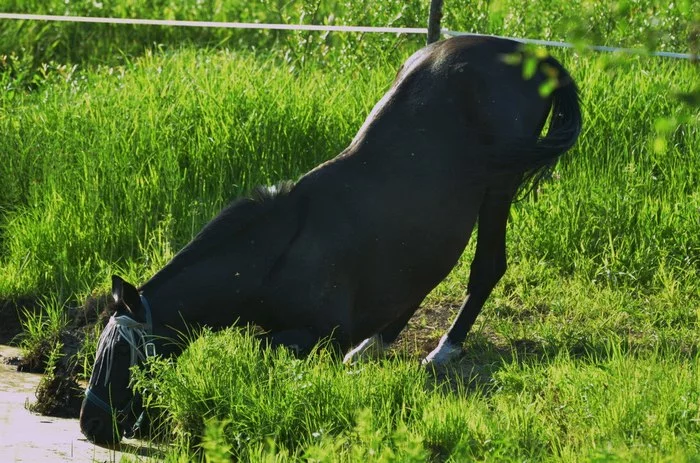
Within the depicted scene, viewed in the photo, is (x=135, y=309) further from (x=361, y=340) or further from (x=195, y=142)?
(x=195, y=142)

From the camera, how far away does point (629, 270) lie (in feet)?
21.6

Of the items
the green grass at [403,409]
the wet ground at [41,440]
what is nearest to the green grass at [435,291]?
the green grass at [403,409]

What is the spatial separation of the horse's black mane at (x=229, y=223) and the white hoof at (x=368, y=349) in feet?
3.20

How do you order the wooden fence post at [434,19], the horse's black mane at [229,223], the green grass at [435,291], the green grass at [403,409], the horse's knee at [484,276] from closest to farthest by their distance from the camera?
the green grass at [403,409] → the green grass at [435,291] → the horse's black mane at [229,223] → the horse's knee at [484,276] → the wooden fence post at [434,19]

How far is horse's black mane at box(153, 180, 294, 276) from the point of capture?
5.01 m

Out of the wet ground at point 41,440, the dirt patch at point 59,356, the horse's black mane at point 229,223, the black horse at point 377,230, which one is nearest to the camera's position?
the wet ground at point 41,440

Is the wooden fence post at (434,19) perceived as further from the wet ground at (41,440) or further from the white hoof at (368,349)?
the wet ground at (41,440)

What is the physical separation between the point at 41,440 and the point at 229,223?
1129 millimetres

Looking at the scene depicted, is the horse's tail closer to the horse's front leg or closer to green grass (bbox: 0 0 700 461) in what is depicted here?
green grass (bbox: 0 0 700 461)

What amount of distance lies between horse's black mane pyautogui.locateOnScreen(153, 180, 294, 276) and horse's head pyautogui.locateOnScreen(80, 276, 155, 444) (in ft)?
0.89

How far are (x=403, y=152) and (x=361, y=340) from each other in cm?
85

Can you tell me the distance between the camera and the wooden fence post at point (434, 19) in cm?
707

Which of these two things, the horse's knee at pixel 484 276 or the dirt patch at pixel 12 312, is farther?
the dirt patch at pixel 12 312

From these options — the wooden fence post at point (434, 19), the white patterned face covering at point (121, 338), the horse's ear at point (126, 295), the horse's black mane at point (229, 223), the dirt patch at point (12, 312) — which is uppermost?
the wooden fence post at point (434, 19)
